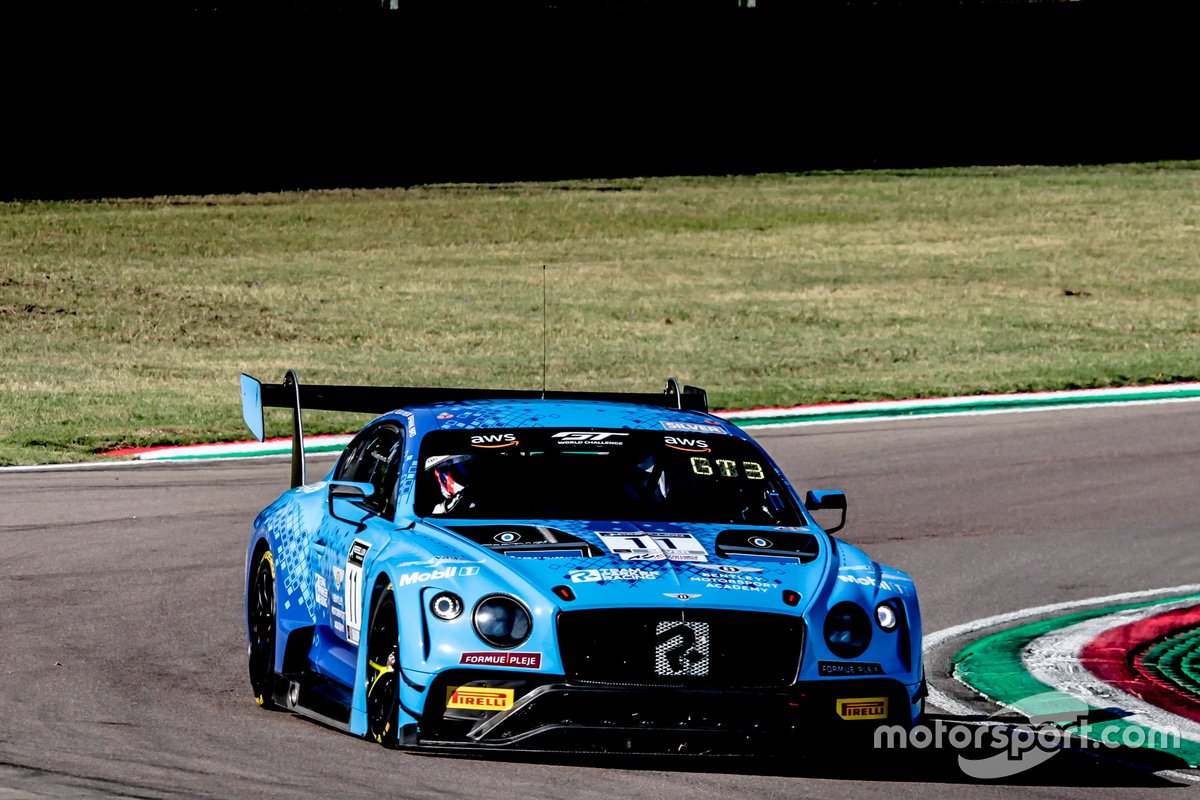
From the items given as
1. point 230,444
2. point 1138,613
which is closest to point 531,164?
point 230,444

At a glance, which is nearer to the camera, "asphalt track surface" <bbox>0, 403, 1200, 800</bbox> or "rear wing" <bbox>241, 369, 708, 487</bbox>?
"asphalt track surface" <bbox>0, 403, 1200, 800</bbox>

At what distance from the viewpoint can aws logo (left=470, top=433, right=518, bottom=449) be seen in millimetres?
8273

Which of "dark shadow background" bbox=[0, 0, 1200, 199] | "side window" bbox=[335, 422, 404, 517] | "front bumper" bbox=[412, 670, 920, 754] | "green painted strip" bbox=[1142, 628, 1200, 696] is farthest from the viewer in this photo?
"dark shadow background" bbox=[0, 0, 1200, 199]

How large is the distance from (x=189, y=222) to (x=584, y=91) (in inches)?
418

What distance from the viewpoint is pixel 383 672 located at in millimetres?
7332

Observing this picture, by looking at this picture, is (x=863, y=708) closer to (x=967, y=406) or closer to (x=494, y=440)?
(x=494, y=440)

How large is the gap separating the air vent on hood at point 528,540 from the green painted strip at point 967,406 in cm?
1149

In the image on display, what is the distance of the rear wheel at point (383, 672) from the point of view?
7.20 metres

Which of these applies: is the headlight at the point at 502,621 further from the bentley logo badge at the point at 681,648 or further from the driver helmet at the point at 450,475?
the driver helmet at the point at 450,475

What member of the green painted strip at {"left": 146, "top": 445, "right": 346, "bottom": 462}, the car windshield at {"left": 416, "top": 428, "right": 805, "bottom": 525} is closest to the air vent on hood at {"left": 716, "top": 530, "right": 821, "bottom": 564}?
the car windshield at {"left": 416, "top": 428, "right": 805, "bottom": 525}

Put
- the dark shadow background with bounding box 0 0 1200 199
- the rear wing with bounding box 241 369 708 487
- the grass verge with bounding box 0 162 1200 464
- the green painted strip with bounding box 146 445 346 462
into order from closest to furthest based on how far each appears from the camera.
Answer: the rear wing with bounding box 241 369 708 487 → the green painted strip with bounding box 146 445 346 462 → the grass verge with bounding box 0 162 1200 464 → the dark shadow background with bounding box 0 0 1200 199

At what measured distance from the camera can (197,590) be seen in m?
11.0

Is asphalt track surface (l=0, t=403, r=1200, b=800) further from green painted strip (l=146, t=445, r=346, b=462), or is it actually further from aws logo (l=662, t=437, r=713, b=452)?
aws logo (l=662, t=437, r=713, b=452)

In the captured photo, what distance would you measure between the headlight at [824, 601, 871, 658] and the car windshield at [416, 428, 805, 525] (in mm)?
958
